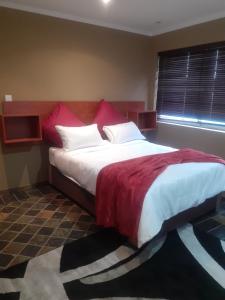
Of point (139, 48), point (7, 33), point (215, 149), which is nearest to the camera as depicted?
point (7, 33)

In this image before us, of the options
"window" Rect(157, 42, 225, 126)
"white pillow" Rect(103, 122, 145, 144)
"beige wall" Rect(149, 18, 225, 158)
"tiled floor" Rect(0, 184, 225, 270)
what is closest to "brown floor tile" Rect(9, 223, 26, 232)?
"tiled floor" Rect(0, 184, 225, 270)

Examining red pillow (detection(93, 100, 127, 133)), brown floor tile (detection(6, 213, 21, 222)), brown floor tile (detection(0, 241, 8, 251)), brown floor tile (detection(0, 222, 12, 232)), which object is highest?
red pillow (detection(93, 100, 127, 133))

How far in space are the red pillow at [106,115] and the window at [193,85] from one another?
0.98 meters

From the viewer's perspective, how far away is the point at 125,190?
2.10m

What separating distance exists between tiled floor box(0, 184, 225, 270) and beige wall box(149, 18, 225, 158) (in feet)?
3.50

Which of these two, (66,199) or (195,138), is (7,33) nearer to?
(66,199)

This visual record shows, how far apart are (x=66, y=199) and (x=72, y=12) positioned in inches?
101

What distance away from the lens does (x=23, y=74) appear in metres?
3.23

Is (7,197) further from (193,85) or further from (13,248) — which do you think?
(193,85)

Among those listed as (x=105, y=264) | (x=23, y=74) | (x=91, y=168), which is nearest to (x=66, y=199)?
(x=91, y=168)

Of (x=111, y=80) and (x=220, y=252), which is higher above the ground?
(x=111, y=80)

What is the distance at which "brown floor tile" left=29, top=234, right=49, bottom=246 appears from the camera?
2240 millimetres

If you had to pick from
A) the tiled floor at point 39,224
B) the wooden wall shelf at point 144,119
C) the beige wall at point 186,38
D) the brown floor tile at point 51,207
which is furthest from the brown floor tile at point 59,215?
the beige wall at point 186,38

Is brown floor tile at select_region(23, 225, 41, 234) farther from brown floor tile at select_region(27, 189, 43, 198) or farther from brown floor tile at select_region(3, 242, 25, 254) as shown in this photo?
brown floor tile at select_region(27, 189, 43, 198)
